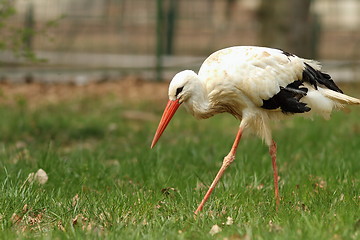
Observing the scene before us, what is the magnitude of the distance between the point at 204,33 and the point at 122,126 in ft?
21.4

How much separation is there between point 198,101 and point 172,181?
89cm

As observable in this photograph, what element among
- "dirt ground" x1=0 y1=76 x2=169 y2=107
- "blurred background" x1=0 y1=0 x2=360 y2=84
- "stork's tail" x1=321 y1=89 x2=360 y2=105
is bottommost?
"dirt ground" x1=0 y1=76 x2=169 y2=107

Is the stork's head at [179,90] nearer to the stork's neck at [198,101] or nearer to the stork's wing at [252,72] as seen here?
the stork's neck at [198,101]

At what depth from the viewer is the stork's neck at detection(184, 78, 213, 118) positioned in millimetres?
4801

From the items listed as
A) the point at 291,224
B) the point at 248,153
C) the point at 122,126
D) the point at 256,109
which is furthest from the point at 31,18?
the point at 291,224

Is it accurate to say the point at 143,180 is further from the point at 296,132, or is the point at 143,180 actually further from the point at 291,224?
the point at 296,132

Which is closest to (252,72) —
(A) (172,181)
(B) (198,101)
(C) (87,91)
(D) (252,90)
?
(D) (252,90)

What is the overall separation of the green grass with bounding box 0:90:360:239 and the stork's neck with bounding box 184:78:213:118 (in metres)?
0.59

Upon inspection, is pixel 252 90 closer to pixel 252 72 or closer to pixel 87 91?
pixel 252 72

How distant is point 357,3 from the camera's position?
17.0 meters

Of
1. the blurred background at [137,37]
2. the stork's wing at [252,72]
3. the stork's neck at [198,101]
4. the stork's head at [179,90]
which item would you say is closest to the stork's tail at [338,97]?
the stork's wing at [252,72]

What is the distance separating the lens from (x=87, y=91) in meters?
12.3

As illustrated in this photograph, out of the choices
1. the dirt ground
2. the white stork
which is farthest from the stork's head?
the dirt ground

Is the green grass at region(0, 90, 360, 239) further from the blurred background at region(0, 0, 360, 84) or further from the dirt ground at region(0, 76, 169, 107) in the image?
the blurred background at region(0, 0, 360, 84)
